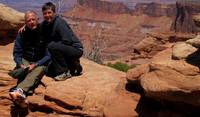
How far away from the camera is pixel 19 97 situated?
7.36m

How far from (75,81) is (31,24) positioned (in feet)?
3.83

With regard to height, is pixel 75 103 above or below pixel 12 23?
below

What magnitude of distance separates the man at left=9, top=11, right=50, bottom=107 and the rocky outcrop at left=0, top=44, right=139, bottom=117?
0.71 ft

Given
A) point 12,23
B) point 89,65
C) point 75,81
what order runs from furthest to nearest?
point 12,23 < point 89,65 < point 75,81

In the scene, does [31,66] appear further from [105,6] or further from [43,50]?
[105,6]

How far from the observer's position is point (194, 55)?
22.5 feet

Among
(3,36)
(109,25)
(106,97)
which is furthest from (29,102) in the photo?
(109,25)

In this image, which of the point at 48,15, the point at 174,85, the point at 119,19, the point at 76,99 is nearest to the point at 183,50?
the point at 174,85

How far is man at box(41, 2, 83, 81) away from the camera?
25.5ft

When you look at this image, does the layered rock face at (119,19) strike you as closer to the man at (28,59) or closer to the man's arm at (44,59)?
the man at (28,59)

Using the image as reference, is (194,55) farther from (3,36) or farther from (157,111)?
(3,36)

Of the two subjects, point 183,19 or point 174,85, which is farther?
point 183,19

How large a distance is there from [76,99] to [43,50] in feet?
3.29

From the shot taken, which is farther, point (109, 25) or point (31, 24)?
point (109, 25)
